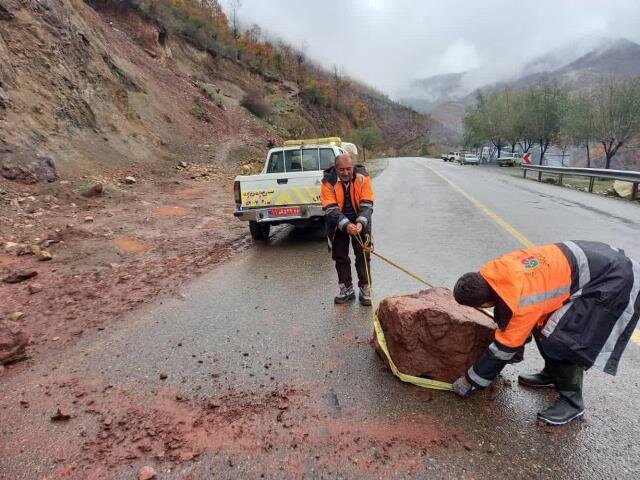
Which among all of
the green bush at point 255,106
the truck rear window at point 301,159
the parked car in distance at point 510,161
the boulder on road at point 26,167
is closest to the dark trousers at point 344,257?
the truck rear window at point 301,159

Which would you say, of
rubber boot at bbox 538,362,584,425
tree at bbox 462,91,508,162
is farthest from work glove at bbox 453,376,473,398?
tree at bbox 462,91,508,162

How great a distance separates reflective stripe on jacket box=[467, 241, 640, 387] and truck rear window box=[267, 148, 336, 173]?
6.48 metres

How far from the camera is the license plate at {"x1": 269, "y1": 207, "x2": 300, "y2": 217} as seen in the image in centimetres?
733

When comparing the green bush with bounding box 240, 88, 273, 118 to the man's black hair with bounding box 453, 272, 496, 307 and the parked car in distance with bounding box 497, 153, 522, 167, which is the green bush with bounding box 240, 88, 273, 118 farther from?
the man's black hair with bounding box 453, 272, 496, 307

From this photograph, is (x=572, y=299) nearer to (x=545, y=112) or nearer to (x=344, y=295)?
(x=344, y=295)

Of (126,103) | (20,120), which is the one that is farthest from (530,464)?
(126,103)

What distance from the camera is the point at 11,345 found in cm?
365

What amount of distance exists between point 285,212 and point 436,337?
182 inches

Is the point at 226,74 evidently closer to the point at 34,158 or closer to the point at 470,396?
the point at 34,158

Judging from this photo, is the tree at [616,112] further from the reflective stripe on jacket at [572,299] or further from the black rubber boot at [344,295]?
the reflective stripe on jacket at [572,299]

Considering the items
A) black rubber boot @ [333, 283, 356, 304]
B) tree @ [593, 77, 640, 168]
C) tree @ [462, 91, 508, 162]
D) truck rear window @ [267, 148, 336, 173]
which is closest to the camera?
black rubber boot @ [333, 283, 356, 304]

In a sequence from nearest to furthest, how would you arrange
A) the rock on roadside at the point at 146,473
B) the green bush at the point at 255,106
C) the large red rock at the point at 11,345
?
the rock on roadside at the point at 146,473 < the large red rock at the point at 11,345 < the green bush at the point at 255,106

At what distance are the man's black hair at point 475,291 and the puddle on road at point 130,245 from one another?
584 cm

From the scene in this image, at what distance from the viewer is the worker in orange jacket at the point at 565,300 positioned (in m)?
2.50
